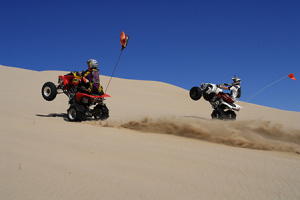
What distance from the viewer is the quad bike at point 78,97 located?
24.6ft

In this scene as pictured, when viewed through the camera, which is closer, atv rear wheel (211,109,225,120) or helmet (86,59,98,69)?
helmet (86,59,98,69)

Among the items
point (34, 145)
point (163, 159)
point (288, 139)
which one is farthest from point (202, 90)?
point (34, 145)

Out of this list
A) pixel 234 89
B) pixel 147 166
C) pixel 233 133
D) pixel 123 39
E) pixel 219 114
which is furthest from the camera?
pixel 234 89

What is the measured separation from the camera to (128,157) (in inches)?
152

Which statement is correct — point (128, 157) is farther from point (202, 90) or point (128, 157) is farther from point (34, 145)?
point (202, 90)

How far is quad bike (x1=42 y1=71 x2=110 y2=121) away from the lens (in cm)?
749

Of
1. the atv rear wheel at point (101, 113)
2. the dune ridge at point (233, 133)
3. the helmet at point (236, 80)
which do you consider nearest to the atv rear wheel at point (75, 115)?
the atv rear wheel at point (101, 113)

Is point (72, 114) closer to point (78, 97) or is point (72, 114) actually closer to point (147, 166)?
point (78, 97)

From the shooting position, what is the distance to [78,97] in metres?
7.75

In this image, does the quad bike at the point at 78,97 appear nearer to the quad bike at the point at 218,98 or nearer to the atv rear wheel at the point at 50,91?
the atv rear wheel at the point at 50,91

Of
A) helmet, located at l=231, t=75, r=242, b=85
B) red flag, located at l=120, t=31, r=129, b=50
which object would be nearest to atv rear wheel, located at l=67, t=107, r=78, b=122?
red flag, located at l=120, t=31, r=129, b=50

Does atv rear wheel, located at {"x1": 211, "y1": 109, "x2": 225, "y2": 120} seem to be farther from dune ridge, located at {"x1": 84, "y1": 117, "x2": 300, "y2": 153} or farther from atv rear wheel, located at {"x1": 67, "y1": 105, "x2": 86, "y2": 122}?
atv rear wheel, located at {"x1": 67, "y1": 105, "x2": 86, "y2": 122}

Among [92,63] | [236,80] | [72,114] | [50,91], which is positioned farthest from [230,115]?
[50,91]

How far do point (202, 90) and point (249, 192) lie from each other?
22.9 ft
